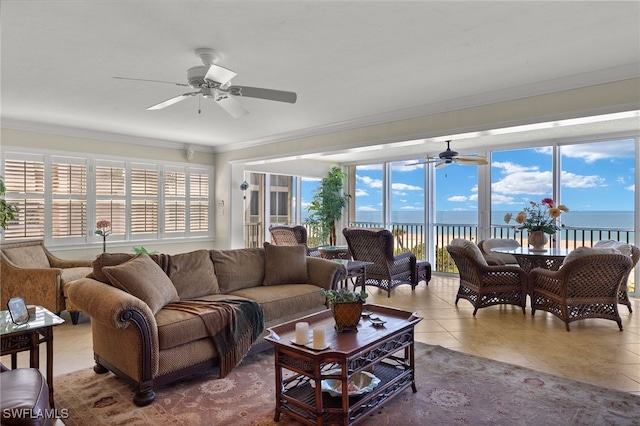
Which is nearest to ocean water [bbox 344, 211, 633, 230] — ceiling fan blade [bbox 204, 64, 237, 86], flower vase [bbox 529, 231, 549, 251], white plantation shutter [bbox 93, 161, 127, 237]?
flower vase [bbox 529, 231, 549, 251]

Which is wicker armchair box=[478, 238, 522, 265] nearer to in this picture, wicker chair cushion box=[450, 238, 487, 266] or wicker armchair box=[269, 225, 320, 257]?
wicker chair cushion box=[450, 238, 487, 266]

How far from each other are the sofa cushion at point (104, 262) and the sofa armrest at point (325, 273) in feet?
5.64

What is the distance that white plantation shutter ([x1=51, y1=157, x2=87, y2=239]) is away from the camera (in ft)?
18.3

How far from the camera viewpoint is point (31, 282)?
4.28 meters

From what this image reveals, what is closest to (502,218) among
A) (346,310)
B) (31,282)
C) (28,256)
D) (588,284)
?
(588,284)

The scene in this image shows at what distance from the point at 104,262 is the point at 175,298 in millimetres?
601

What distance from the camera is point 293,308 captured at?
3.54 metres

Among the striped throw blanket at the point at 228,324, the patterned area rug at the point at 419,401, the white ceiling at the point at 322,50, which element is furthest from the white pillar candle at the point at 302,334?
the white ceiling at the point at 322,50

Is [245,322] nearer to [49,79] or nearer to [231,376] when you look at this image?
[231,376]

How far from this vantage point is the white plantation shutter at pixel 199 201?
7203 mm

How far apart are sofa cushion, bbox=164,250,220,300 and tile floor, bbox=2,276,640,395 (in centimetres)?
94

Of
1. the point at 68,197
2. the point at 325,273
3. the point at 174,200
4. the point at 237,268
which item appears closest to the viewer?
the point at 237,268

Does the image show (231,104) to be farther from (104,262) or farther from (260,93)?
(104,262)

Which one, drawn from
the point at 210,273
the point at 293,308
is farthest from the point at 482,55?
the point at 210,273
